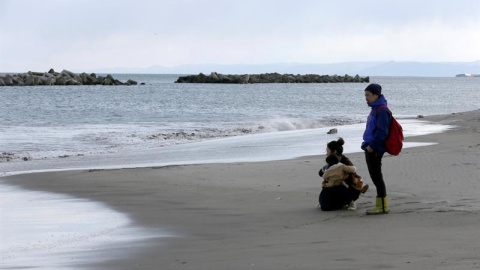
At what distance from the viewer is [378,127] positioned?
8.12 m

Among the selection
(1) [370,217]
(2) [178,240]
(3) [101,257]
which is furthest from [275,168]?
(3) [101,257]

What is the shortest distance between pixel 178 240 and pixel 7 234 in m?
1.98

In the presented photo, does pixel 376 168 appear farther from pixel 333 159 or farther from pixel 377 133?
pixel 333 159

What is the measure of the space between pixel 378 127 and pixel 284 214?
1.55 m

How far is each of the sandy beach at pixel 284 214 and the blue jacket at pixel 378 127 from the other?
0.85 meters

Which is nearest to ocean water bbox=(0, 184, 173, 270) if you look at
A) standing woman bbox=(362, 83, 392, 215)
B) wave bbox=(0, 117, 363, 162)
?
standing woman bbox=(362, 83, 392, 215)

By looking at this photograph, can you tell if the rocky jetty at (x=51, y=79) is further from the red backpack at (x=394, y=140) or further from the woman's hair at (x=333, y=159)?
the red backpack at (x=394, y=140)

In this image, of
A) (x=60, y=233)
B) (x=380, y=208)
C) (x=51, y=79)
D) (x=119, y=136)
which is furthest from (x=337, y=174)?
(x=51, y=79)

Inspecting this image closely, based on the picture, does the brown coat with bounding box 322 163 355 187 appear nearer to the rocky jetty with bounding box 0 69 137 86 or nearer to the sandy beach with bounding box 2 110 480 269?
the sandy beach with bounding box 2 110 480 269

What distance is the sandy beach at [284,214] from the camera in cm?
603

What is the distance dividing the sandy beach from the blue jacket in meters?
0.85

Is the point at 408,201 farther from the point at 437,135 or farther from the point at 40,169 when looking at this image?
the point at 437,135

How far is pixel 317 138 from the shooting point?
68.9 ft

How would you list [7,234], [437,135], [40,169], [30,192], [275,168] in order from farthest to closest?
[437,135], [40,169], [275,168], [30,192], [7,234]
